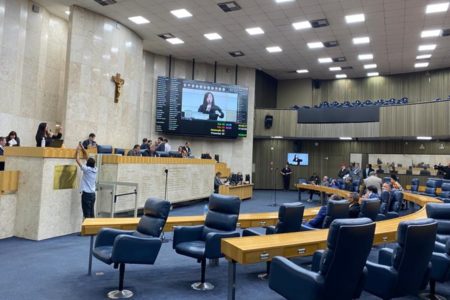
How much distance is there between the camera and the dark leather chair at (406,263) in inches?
114

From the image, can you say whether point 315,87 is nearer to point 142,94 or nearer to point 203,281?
point 142,94

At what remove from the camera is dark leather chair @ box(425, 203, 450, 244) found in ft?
13.8

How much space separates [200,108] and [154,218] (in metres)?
10.5

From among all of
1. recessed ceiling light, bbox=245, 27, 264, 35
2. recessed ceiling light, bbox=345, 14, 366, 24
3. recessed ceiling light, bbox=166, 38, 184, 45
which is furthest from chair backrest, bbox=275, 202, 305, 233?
recessed ceiling light, bbox=166, 38, 184, 45

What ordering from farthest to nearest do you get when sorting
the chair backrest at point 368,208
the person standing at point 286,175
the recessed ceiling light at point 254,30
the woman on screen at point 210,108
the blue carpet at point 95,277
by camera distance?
1. the person standing at point 286,175
2. the woman on screen at point 210,108
3. the recessed ceiling light at point 254,30
4. the chair backrest at point 368,208
5. the blue carpet at point 95,277

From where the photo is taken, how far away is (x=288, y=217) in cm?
428

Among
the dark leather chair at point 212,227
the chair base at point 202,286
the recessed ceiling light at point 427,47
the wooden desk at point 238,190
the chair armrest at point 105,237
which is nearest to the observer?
the chair base at point 202,286

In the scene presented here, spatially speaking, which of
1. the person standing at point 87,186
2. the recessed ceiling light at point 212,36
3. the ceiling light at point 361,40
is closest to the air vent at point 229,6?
the recessed ceiling light at point 212,36

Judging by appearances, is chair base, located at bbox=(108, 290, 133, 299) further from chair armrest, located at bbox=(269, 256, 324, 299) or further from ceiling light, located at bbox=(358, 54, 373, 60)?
ceiling light, located at bbox=(358, 54, 373, 60)

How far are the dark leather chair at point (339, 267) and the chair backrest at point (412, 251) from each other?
19.6 inches

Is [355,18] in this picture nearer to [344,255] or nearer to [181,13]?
[181,13]

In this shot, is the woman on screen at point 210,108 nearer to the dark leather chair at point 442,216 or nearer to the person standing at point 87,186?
the person standing at point 87,186

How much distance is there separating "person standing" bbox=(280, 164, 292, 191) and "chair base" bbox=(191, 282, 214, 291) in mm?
14183

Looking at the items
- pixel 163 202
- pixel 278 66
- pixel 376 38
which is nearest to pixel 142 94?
pixel 278 66
